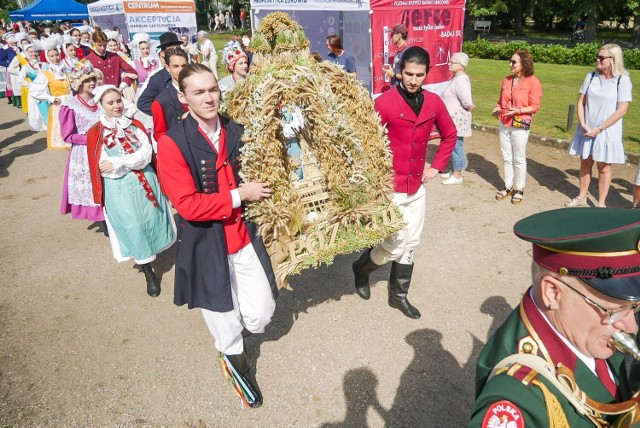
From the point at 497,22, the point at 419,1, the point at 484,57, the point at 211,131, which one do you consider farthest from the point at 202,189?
the point at 497,22

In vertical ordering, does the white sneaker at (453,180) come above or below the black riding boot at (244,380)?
above

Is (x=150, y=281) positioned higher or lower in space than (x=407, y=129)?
lower

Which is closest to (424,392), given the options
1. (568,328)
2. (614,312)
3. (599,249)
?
(568,328)

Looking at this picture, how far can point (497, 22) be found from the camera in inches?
1909

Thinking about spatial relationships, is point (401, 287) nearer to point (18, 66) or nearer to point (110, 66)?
point (110, 66)

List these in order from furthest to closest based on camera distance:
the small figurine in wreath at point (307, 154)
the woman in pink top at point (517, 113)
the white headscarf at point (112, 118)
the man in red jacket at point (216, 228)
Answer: the woman in pink top at point (517, 113) < the white headscarf at point (112, 118) < the small figurine in wreath at point (307, 154) < the man in red jacket at point (216, 228)

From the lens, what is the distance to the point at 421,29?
9.86 metres

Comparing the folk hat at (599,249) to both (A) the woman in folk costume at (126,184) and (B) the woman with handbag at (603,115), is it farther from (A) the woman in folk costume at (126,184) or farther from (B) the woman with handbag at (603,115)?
(B) the woman with handbag at (603,115)

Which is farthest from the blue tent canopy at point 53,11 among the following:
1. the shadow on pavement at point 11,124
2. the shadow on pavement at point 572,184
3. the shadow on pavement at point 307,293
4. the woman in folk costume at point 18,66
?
the shadow on pavement at point 307,293

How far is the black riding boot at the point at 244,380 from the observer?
352 centimetres

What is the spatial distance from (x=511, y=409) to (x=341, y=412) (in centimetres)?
225

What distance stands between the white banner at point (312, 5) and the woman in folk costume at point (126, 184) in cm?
598

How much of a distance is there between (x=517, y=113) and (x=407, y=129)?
10.8 feet

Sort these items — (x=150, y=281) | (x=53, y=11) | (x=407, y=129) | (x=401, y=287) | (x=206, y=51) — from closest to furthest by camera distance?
(x=407, y=129) < (x=401, y=287) < (x=150, y=281) < (x=206, y=51) < (x=53, y=11)
